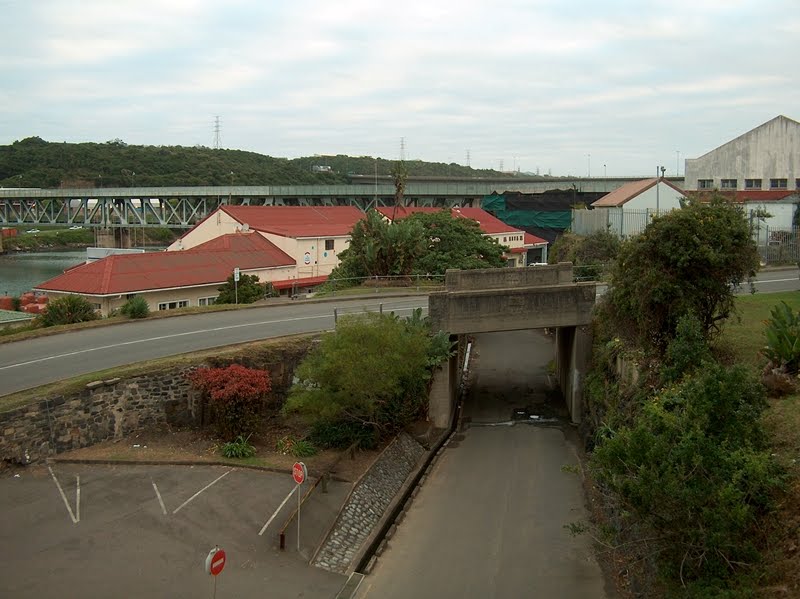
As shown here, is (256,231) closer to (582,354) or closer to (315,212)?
(315,212)

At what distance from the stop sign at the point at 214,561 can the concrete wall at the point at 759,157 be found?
44.4 metres

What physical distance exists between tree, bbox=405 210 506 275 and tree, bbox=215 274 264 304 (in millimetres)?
7734

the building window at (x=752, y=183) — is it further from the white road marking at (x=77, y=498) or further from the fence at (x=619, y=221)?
the white road marking at (x=77, y=498)

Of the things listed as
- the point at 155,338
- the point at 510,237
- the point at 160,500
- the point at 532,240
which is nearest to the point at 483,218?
the point at 510,237

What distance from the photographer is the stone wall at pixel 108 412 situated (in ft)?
54.4

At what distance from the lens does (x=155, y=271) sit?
38.0m

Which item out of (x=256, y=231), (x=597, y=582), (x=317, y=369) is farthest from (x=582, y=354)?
(x=256, y=231)

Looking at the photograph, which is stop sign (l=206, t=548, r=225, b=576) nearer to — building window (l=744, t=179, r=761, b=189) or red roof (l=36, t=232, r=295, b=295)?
red roof (l=36, t=232, r=295, b=295)

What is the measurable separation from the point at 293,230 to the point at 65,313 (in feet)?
80.3

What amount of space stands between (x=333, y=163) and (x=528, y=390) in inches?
6168

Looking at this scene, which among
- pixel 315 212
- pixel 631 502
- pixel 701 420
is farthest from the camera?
pixel 315 212

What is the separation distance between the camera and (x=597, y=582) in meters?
13.5

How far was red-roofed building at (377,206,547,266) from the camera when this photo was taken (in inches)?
2288

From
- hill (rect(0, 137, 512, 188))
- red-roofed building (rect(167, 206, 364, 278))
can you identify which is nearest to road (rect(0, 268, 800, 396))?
red-roofed building (rect(167, 206, 364, 278))
